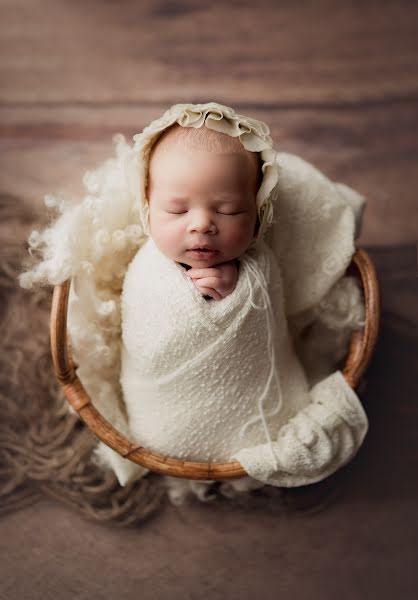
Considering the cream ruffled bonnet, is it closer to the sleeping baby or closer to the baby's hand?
the sleeping baby

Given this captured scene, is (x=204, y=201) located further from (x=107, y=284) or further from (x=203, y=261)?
(x=107, y=284)

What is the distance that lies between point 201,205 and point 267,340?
0.86 ft

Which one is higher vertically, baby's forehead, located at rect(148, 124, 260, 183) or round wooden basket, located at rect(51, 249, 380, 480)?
baby's forehead, located at rect(148, 124, 260, 183)

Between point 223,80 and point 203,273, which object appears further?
point 223,80

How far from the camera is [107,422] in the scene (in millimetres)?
1112

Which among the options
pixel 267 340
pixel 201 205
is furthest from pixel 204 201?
pixel 267 340

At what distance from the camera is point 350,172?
1.59 metres

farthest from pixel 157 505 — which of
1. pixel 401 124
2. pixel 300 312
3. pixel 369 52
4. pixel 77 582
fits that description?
pixel 369 52

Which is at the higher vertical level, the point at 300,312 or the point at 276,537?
the point at 300,312

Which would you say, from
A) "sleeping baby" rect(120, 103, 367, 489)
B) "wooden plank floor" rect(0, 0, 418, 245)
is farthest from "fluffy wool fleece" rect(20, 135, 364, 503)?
"wooden plank floor" rect(0, 0, 418, 245)

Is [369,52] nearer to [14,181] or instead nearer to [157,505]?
[14,181]

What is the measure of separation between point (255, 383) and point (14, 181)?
83 centimetres

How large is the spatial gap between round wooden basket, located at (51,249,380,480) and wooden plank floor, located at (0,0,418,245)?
17.3 inches

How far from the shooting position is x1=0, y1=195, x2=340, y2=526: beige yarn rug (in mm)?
1248
